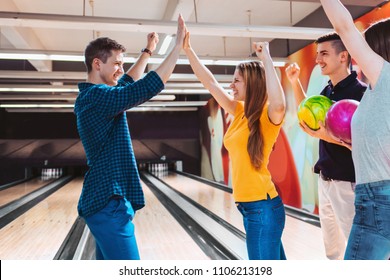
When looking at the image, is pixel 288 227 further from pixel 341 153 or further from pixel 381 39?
pixel 381 39

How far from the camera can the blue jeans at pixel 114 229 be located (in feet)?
3.61

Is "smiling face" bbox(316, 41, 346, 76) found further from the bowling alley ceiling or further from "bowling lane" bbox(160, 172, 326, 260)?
the bowling alley ceiling

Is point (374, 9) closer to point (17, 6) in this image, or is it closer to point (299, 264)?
point (299, 264)

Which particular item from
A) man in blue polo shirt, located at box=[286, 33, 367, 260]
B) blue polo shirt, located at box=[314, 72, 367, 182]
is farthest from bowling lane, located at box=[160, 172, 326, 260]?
blue polo shirt, located at box=[314, 72, 367, 182]

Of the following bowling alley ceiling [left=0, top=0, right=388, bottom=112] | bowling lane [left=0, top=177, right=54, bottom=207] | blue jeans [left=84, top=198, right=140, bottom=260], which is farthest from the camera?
bowling lane [left=0, top=177, right=54, bottom=207]

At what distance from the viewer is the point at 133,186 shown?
116 cm

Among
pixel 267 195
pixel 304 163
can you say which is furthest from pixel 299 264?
pixel 304 163

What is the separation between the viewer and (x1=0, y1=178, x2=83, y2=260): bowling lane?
319 centimetres

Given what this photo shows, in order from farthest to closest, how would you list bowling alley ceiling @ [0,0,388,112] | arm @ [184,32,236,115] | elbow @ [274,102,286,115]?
1. bowling alley ceiling @ [0,0,388,112]
2. arm @ [184,32,236,115]
3. elbow @ [274,102,286,115]

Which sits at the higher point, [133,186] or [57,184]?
[133,186]

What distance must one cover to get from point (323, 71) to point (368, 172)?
0.88 m

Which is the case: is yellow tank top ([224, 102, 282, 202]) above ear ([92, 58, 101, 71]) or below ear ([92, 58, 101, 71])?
below

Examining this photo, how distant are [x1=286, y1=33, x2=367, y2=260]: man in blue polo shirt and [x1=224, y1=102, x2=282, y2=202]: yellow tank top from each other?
296 mm

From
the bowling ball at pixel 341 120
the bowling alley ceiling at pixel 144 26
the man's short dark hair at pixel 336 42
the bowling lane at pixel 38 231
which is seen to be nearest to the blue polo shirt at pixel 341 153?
the man's short dark hair at pixel 336 42
